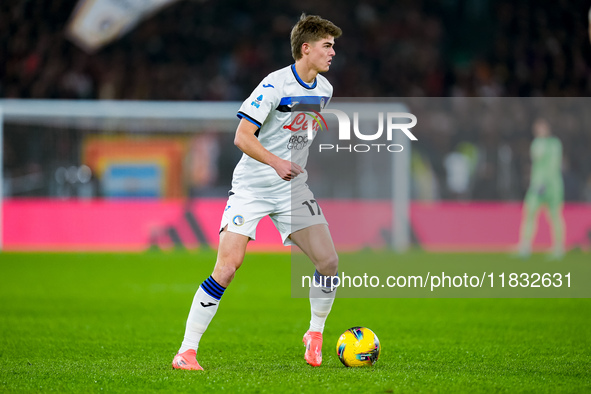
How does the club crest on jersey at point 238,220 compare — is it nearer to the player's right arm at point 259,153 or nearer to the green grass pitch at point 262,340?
the player's right arm at point 259,153

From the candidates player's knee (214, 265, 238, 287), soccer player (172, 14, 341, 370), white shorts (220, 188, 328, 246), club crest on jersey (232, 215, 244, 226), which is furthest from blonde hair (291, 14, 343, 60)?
player's knee (214, 265, 238, 287)

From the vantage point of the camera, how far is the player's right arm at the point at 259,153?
4.80 metres

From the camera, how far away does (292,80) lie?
16.7 feet

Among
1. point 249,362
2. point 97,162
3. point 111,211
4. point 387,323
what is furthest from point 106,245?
point 249,362

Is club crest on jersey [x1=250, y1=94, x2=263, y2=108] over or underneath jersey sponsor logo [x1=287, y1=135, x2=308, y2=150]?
over

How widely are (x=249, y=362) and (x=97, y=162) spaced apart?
1236 centimetres

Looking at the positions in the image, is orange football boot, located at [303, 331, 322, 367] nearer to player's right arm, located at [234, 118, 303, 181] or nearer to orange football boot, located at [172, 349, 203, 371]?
orange football boot, located at [172, 349, 203, 371]

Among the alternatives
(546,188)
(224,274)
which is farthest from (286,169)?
(546,188)

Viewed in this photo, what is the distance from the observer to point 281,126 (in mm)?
5168

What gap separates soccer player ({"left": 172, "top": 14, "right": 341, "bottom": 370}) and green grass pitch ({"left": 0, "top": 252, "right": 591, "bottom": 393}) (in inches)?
15.5

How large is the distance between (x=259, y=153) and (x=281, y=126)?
41 cm

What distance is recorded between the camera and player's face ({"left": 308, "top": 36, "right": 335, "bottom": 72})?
5.05 metres

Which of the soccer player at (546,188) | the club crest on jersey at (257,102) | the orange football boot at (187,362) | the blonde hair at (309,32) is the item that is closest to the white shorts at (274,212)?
the club crest on jersey at (257,102)

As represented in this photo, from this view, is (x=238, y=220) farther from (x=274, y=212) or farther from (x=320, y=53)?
(x=320, y=53)
